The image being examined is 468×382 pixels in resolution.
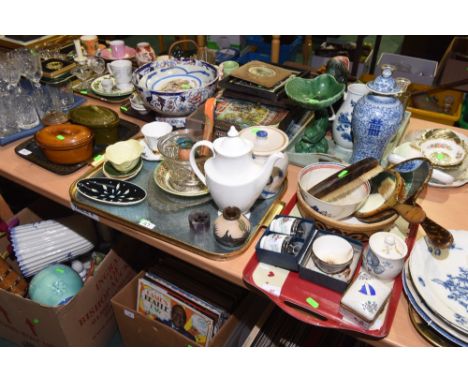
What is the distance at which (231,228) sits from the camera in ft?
3.07

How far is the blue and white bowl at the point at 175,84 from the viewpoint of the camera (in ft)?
4.28

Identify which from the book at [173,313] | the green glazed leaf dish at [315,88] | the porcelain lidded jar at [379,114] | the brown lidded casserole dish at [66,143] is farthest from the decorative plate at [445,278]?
the brown lidded casserole dish at [66,143]

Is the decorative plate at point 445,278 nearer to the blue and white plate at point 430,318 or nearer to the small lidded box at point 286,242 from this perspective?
the blue and white plate at point 430,318

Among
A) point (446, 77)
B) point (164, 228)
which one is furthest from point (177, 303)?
point (446, 77)

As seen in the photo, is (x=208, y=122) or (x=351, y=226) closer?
(x=351, y=226)

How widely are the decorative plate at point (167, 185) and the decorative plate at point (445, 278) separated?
0.57 m

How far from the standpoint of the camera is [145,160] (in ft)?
4.12

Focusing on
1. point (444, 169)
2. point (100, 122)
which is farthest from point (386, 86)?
point (100, 122)

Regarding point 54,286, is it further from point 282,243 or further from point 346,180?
point 346,180

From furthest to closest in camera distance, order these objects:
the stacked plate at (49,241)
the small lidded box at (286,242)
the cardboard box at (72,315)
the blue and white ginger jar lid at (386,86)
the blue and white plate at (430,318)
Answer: the stacked plate at (49,241), the cardboard box at (72,315), the blue and white ginger jar lid at (386,86), the small lidded box at (286,242), the blue and white plate at (430,318)

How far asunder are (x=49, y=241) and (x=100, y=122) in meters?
0.49

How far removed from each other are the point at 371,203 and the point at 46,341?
3.80 feet

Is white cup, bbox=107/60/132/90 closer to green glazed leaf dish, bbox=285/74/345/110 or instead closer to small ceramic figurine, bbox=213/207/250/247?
green glazed leaf dish, bbox=285/74/345/110

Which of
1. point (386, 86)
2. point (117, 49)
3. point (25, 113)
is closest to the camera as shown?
point (386, 86)
